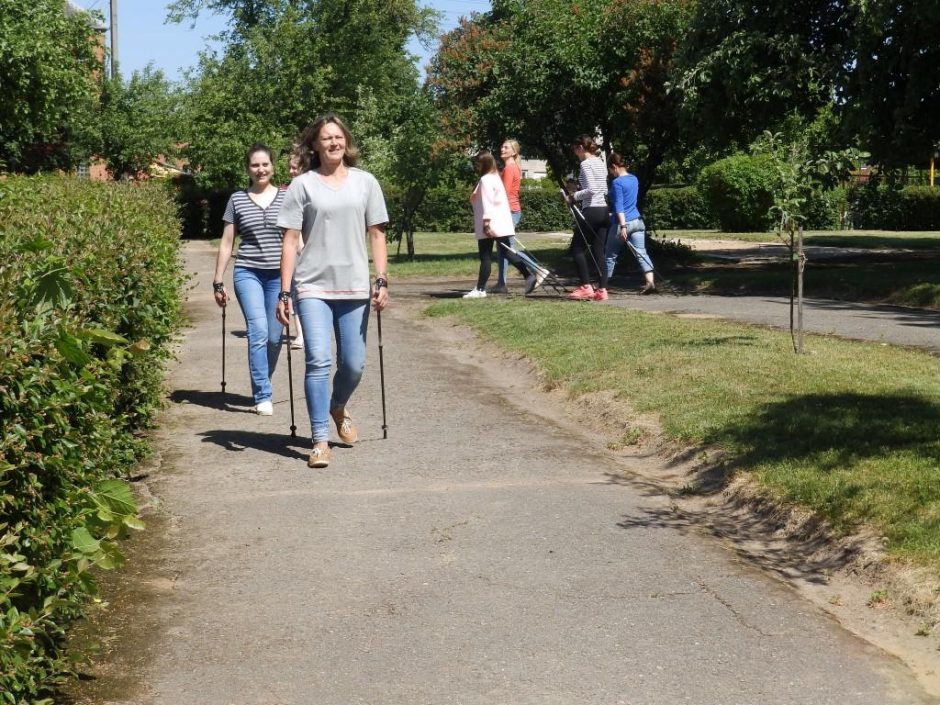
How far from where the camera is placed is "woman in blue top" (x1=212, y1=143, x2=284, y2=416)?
375 inches

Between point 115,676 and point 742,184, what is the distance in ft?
122

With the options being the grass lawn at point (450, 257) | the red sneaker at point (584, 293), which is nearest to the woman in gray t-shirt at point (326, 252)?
the red sneaker at point (584, 293)

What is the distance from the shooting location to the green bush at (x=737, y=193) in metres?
39.1

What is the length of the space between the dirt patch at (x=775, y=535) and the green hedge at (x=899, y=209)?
34.7m

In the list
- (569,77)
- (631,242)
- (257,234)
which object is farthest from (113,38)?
(257,234)

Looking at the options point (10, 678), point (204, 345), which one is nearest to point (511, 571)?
point (10, 678)

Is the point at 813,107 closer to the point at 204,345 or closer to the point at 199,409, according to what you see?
the point at 204,345

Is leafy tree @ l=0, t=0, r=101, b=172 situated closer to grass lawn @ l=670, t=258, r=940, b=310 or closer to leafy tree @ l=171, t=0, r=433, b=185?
leafy tree @ l=171, t=0, r=433, b=185

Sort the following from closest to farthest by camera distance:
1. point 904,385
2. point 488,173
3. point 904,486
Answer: point 904,486 < point 904,385 < point 488,173

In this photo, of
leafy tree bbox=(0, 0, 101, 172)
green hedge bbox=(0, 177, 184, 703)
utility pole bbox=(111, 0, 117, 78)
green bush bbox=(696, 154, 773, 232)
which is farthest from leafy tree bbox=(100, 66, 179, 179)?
green hedge bbox=(0, 177, 184, 703)

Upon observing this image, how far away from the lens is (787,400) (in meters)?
8.59

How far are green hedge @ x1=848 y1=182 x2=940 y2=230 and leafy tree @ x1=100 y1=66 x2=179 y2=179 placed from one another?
80.9 ft

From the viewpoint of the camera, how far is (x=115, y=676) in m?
4.55

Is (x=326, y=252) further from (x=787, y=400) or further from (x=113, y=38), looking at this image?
(x=113, y=38)
